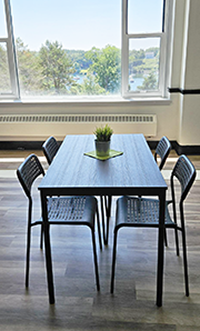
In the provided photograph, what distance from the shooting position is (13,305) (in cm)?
189

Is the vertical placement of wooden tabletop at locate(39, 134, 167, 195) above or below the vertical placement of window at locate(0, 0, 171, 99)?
below

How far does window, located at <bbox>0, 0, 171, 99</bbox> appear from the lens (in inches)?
173

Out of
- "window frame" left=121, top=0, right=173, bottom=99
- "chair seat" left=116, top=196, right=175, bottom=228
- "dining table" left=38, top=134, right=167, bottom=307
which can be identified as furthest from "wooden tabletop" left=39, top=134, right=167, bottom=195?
"window frame" left=121, top=0, right=173, bottom=99

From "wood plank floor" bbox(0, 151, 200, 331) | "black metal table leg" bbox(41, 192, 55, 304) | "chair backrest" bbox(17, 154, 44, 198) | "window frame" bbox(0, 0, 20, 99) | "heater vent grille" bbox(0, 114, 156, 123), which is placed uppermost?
"window frame" bbox(0, 0, 20, 99)

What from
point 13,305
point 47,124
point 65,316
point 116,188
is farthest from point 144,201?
point 47,124

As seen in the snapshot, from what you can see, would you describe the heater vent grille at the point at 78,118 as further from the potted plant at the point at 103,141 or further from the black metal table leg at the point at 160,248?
the black metal table leg at the point at 160,248

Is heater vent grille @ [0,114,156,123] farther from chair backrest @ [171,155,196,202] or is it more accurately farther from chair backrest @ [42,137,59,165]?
chair backrest @ [171,155,196,202]

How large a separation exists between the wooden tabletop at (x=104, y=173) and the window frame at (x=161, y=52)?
92.5 inches

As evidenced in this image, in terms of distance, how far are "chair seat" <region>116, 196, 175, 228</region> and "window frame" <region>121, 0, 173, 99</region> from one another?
2.81 meters

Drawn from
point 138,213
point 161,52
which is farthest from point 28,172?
point 161,52

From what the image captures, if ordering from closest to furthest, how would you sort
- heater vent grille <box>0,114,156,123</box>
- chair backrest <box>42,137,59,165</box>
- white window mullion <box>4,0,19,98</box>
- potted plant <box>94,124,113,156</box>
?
potted plant <box>94,124,113,156</box> → chair backrest <box>42,137,59,165</box> → white window mullion <box>4,0,19,98</box> → heater vent grille <box>0,114,156,123</box>

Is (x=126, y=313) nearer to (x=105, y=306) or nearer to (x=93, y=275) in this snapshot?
(x=105, y=306)

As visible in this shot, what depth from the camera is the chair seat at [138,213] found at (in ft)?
6.18

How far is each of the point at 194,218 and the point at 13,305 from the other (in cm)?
166
